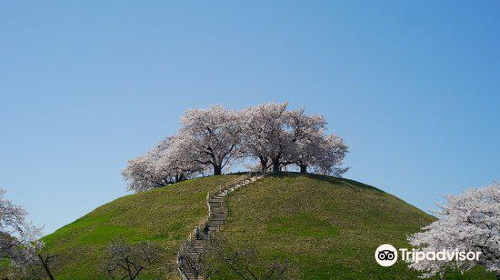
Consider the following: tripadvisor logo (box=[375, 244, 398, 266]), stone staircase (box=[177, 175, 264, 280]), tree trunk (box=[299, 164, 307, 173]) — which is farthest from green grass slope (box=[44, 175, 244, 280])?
tripadvisor logo (box=[375, 244, 398, 266])

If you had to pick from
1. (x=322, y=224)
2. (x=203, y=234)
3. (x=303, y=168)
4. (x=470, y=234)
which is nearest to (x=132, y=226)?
(x=203, y=234)

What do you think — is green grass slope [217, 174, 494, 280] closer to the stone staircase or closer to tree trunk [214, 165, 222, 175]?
the stone staircase

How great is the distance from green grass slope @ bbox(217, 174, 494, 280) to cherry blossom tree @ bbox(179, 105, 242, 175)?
13904 mm

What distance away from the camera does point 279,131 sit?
8662 centimetres

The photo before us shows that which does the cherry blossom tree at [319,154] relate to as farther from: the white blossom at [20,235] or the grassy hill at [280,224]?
the white blossom at [20,235]

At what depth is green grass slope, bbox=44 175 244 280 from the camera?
53.6 m

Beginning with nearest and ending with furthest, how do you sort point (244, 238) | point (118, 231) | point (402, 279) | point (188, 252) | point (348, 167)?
1. point (402, 279)
2. point (188, 252)
3. point (244, 238)
4. point (118, 231)
5. point (348, 167)

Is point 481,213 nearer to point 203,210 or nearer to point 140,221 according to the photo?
point 203,210

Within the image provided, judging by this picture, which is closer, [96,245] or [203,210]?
[96,245]

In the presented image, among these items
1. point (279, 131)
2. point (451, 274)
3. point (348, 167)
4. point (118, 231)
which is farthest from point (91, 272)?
point (348, 167)

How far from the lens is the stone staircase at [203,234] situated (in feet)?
151

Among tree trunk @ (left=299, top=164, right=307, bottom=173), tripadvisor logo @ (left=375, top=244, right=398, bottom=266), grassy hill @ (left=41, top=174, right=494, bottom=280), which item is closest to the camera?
tripadvisor logo @ (left=375, top=244, right=398, bottom=266)

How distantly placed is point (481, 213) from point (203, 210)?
38.8 meters

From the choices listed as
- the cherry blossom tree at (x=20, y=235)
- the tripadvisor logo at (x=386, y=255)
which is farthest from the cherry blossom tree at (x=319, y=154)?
the cherry blossom tree at (x=20, y=235)
